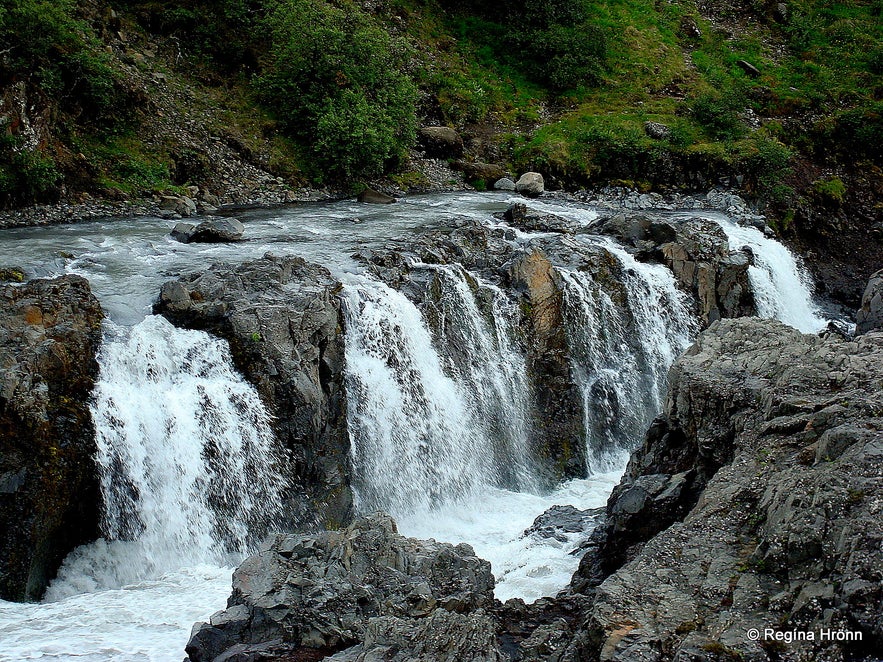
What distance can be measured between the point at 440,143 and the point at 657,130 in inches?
494

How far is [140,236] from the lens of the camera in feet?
77.8

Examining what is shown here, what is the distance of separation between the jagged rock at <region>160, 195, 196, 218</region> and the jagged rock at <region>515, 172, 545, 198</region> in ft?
54.9

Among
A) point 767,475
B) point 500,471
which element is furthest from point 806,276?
point 767,475

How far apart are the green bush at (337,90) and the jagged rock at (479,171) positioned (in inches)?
160

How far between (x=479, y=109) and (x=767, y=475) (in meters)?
36.4

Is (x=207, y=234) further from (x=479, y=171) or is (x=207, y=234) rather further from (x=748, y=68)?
(x=748, y=68)

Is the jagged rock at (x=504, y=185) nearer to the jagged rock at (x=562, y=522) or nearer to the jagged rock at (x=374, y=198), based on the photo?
the jagged rock at (x=374, y=198)

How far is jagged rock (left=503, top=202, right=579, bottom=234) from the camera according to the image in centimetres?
2762

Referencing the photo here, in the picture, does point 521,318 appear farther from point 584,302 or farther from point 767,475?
point 767,475

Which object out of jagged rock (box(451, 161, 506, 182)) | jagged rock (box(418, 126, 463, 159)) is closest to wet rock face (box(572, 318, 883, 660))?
jagged rock (box(451, 161, 506, 182))

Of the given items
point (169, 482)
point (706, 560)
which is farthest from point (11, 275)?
point (706, 560)

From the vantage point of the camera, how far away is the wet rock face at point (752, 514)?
7773mm

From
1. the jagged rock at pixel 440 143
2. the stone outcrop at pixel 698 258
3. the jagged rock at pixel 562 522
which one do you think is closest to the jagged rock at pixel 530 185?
the jagged rock at pixel 440 143

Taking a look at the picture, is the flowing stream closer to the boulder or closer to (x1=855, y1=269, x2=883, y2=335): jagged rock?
the boulder
